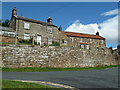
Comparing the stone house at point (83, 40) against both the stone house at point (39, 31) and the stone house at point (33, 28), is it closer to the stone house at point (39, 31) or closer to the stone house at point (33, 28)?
the stone house at point (39, 31)

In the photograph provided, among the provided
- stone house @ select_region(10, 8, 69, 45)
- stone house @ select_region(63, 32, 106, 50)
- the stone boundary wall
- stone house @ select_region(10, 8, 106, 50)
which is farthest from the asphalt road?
stone house @ select_region(63, 32, 106, 50)

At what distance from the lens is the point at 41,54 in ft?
54.9

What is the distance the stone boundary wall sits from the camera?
1526cm

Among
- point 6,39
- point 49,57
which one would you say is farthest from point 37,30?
point 49,57

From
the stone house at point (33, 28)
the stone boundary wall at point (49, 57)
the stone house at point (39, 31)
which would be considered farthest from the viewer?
the stone house at point (33, 28)

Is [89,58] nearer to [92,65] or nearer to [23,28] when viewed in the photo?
[92,65]

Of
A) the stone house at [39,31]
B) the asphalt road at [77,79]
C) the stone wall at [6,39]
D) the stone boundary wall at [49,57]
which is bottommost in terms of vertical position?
the asphalt road at [77,79]

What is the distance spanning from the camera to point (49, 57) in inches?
671

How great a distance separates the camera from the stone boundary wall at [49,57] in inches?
601

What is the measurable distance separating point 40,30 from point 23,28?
4290 millimetres

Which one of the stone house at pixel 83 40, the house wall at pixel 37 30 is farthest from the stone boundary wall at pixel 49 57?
the stone house at pixel 83 40

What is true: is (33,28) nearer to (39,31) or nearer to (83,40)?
(39,31)

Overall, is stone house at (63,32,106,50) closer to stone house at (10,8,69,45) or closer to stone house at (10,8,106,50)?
stone house at (10,8,106,50)

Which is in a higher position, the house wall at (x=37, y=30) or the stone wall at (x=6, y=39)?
the house wall at (x=37, y=30)
